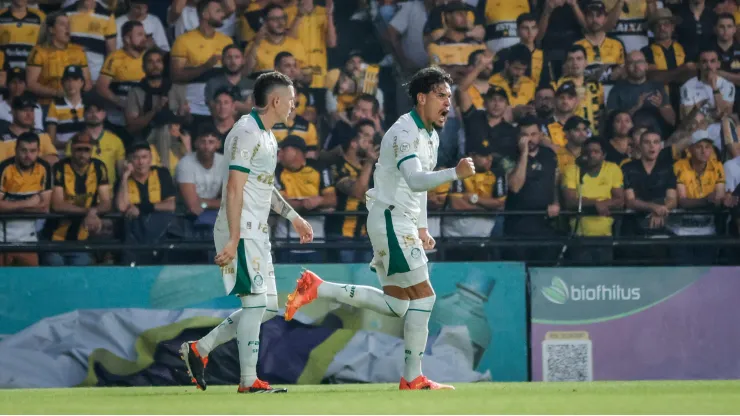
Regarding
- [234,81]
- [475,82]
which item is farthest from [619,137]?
[234,81]

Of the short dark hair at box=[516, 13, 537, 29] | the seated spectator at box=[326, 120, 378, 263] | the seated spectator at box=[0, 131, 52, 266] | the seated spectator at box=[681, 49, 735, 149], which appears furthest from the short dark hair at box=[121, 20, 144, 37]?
the seated spectator at box=[681, 49, 735, 149]

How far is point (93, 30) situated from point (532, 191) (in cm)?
570

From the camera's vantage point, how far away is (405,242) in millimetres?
8820

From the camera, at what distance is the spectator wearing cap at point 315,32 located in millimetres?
14188

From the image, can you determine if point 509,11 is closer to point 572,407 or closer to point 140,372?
point 140,372

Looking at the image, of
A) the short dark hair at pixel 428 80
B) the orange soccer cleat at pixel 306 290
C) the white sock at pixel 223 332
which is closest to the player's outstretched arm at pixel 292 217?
the orange soccer cleat at pixel 306 290

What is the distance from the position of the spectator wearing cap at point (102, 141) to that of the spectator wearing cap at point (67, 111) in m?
0.16

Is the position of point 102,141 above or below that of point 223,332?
above

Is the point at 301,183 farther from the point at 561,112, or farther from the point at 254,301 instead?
the point at 254,301

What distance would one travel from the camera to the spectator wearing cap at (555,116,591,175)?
13.8 metres

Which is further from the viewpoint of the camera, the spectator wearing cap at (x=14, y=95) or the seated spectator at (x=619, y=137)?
the seated spectator at (x=619, y=137)

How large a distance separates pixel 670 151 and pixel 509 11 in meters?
2.67

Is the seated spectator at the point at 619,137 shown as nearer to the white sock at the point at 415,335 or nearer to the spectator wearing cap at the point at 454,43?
the spectator wearing cap at the point at 454,43

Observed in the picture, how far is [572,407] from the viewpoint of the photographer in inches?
266
